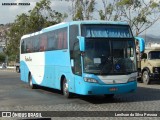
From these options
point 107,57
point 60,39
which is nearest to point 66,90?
point 60,39

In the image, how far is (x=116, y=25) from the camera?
14688 millimetres

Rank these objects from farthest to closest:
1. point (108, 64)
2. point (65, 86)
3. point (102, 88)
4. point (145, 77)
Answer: point (145, 77) → point (65, 86) → point (108, 64) → point (102, 88)

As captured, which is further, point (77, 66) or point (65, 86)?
point (65, 86)

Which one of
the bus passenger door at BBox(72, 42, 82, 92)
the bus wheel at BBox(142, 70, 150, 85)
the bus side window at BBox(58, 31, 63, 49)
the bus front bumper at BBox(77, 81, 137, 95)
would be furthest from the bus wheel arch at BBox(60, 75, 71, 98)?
the bus wheel at BBox(142, 70, 150, 85)

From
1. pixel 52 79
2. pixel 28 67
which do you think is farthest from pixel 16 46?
pixel 52 79

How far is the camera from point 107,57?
13953 mm

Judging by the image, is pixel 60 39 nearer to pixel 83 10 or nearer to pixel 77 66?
pixel 77 66

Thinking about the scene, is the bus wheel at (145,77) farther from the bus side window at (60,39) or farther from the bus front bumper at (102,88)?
the bus front bumper at (102,88)

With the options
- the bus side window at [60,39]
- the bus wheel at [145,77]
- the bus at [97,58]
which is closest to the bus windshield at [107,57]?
the bus at [97,58]

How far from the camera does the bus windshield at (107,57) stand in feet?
45.5

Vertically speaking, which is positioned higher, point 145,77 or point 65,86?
point 65,86

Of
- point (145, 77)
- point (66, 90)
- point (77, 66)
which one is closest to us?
point (77, 66)

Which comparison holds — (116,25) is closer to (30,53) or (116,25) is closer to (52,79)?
(52,79)

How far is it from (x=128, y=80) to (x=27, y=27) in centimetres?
4028
